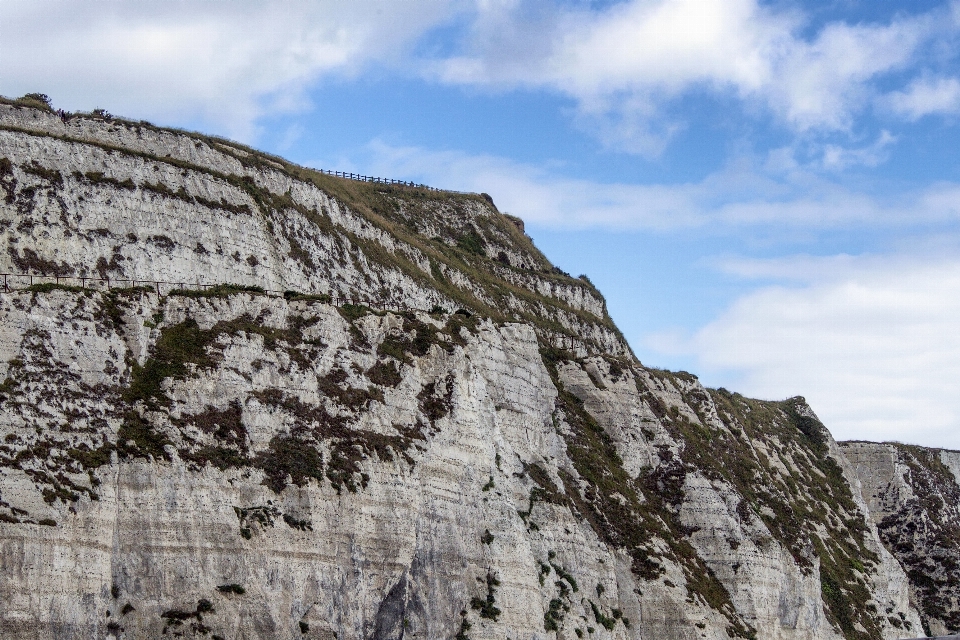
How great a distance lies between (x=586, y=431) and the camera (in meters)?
98.8

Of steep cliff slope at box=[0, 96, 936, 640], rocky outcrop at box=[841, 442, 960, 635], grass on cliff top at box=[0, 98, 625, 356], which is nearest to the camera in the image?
steep cliff slope at box=[0, 96, 936, 640]

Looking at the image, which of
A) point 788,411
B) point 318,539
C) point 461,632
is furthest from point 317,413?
point 788,411

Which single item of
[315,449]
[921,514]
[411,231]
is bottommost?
[315,449]

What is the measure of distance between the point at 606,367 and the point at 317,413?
34756 mm

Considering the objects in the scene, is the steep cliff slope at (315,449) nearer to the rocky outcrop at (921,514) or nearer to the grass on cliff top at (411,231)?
the grass on cliff top at (411,231)

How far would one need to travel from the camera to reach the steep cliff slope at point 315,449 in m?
64.0

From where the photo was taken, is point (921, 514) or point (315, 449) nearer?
point (315, 449)

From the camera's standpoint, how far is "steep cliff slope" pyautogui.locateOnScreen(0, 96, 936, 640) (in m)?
64.0

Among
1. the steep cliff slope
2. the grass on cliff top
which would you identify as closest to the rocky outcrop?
the steep cliff slope

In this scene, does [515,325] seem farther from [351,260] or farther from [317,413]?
[317,413]

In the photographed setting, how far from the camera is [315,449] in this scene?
7212 cm

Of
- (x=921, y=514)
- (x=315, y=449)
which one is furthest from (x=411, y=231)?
(x=315, y=449)

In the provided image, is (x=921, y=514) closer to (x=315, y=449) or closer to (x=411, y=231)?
(x=411, y=231)

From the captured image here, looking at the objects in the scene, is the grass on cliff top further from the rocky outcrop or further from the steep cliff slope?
the rocky outcrop
